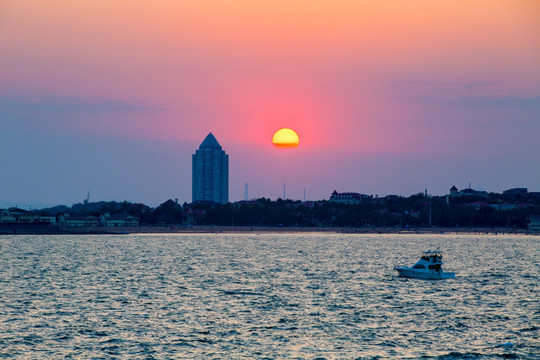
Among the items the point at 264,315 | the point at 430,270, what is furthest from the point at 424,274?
the point at 264,315

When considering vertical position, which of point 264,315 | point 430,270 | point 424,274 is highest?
point 430,270

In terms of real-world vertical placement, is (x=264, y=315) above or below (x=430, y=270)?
below

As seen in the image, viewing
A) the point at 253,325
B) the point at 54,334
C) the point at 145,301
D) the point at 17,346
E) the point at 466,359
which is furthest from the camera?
the point at 145,301

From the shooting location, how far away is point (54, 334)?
59438 millimetres

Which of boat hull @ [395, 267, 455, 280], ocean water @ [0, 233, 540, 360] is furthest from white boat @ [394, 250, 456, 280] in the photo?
ocean water @ [0, 233, 540, 360]

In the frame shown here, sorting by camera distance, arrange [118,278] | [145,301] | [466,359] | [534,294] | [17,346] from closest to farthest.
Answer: [466,359], [17,346], [145,301], [534,294], [118,278]

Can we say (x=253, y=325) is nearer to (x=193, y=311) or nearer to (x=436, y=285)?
(x=193, y=311)

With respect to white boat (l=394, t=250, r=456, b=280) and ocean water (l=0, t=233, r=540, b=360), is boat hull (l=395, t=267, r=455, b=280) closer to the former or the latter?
white boat (l=394, t=250, r=456, b=280)

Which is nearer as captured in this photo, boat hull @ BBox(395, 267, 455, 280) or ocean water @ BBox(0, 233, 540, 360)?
ocean water @ BBox(0, 233, 540, 360)

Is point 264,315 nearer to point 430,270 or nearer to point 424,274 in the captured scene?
point 424,274

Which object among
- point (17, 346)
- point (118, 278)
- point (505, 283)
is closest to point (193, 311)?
point (17, 346)

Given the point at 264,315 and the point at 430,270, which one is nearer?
the point at 264,315

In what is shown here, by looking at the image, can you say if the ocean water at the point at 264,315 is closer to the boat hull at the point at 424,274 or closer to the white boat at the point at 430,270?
the boat hull at the point at 424,274

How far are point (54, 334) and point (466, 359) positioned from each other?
99.3 ft
